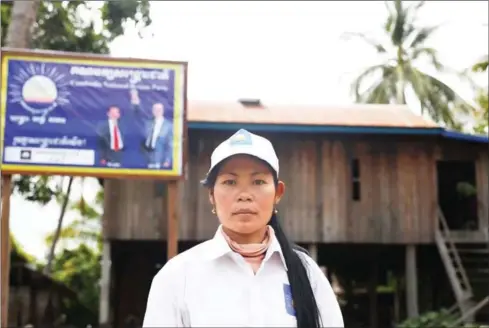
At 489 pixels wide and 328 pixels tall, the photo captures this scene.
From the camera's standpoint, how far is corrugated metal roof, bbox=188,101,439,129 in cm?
1490

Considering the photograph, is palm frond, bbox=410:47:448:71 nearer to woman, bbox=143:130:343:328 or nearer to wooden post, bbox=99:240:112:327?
wooden post, bbox=99:240:112:327

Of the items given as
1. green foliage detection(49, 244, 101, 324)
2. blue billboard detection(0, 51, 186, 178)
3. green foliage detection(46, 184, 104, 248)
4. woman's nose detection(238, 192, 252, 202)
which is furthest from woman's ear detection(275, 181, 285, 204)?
green foliage detection(46, 184, 104, 248)

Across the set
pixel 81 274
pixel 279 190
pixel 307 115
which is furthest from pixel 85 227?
pixel 279 190

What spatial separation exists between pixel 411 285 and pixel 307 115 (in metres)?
4.21

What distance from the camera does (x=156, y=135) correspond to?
9688 millimetres

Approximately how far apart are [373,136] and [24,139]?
8.17 meters

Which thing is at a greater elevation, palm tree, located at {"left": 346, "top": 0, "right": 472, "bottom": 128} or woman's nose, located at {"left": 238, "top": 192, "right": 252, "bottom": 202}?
palm tree, located at {"left": 346, "top": 0, "right": 472, "bottom": 128}

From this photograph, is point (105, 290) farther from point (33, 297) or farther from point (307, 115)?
point (33, 297)

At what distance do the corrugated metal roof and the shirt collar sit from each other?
12.4 metres

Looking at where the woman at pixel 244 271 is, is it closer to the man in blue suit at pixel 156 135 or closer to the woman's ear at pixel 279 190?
the woman's ear at pixel 279 190

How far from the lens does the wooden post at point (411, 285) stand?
49.4 feet

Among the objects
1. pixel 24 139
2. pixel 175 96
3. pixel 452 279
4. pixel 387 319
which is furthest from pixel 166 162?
pixel 387 319

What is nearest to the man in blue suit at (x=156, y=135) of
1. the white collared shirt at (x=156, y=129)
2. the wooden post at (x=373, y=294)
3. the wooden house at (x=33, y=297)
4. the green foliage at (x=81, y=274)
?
the white collared shirt at (x=156, y=129)

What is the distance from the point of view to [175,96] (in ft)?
31.9
